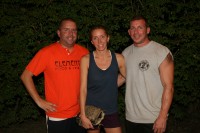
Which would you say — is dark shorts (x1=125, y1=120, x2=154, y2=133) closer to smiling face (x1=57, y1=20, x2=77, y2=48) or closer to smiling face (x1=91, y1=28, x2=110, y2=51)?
smiling face (x1=91, y1=28, x2=110, y2=51)

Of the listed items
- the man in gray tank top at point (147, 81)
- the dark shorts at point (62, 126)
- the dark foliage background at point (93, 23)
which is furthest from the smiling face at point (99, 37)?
the dark foliage background at point (93, 23)

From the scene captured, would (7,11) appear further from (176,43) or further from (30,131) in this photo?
(176,43)

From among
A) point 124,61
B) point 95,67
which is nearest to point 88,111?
point 95,67

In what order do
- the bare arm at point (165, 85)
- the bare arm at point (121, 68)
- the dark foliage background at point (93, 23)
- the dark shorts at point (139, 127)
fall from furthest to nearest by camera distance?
the dark foliage background at point (93, 23), the bare arm at point (121, 68), the dark shorts at point (139, 127), the bare arm at point (165, 85)

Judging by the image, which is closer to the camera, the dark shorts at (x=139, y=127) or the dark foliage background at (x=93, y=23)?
the dark shorts at (x=139, y=127)

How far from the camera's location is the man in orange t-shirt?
13.5ft

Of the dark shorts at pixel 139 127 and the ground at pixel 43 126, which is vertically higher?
the dark shorts at pixel 139 127

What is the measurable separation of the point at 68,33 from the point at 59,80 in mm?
757

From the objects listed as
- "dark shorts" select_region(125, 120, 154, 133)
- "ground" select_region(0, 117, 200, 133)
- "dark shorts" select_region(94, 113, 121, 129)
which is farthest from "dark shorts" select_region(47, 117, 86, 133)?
"ground" select_region(0, 117, 200, 133)

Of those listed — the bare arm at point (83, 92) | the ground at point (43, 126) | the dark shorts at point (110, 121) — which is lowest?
the ground at point (43, 126)

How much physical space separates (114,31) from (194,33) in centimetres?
168

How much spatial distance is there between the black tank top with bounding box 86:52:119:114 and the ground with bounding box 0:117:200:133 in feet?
9.83

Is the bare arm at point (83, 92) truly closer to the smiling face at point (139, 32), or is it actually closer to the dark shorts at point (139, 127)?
the dark shorts at point (139, 127)

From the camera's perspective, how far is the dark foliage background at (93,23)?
545 centimetres
